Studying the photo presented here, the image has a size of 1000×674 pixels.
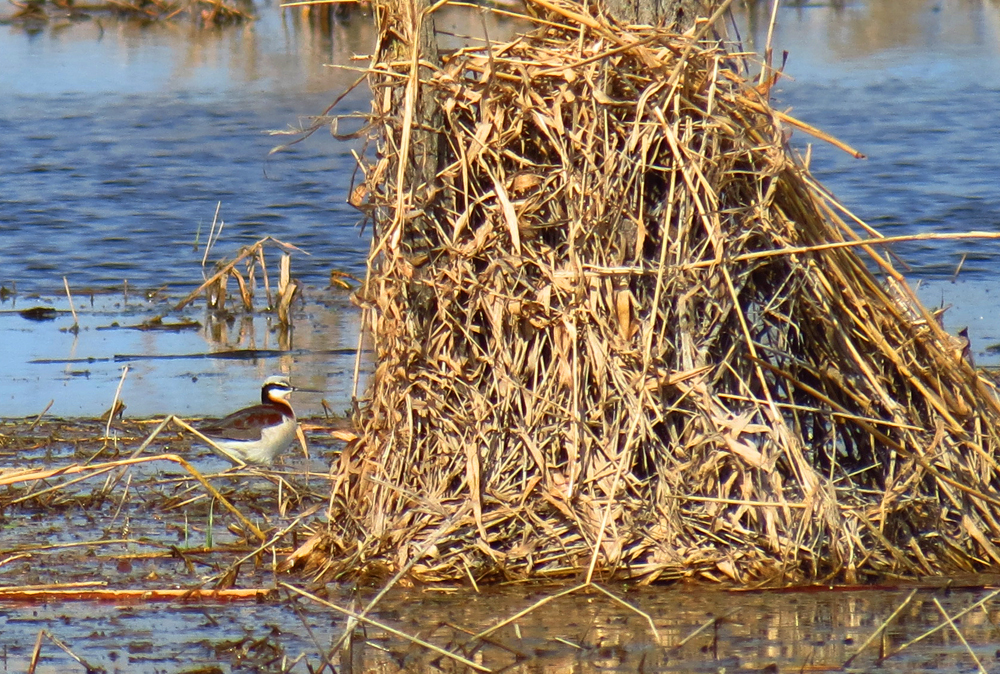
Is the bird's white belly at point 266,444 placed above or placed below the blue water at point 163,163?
above

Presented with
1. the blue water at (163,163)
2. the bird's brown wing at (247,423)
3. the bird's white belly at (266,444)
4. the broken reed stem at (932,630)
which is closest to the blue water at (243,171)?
the blue water at (163,163)

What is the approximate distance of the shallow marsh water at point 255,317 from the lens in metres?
4.76

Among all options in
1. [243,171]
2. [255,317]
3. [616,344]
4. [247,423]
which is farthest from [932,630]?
[243,171]

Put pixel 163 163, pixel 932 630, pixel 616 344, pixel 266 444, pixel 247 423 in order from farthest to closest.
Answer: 1. pixel 163 163
2. pixel 247 423
3. pixel 266 444
4. pixel 616 344
5. pixel 932 630

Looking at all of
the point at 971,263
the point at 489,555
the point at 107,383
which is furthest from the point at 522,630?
the point at 971,263

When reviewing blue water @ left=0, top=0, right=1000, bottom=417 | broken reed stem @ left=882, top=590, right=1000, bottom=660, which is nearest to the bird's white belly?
blue water @ left=0, top=0, right=1000, bottom=417

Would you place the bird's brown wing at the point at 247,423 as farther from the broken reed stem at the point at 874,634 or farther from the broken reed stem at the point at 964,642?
the broken reed stem at the point at 964,642

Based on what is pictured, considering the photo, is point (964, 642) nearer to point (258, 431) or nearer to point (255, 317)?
point (258, 431)

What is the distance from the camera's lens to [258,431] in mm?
7266

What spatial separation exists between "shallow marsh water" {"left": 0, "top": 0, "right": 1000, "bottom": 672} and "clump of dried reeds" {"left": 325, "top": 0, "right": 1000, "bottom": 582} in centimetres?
24

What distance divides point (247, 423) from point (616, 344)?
8.42ft

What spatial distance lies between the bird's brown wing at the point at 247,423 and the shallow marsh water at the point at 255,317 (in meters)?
0.16

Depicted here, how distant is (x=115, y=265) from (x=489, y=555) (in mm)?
8720

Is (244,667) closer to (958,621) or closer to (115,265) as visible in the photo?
(958,621)
